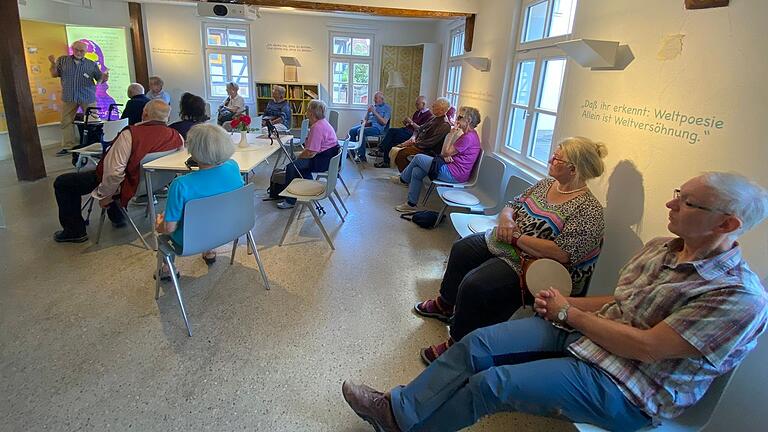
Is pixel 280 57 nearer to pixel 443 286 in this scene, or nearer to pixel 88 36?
pixel 88 36

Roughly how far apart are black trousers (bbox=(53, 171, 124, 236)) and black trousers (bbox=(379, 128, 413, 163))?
4321 mm

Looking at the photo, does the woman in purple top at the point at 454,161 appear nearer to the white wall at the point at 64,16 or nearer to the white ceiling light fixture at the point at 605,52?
the white ceiling light fixture at the point at 605,52

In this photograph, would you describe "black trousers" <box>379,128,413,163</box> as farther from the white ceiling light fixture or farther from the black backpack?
the white ceiling light fixture

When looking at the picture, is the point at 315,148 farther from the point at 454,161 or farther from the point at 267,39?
the point at 267,39

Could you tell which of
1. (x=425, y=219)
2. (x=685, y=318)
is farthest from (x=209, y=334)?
(x=425, y=219)

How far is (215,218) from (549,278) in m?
1.75

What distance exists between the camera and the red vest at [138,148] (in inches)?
121

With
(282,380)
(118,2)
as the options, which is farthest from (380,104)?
(282,380)

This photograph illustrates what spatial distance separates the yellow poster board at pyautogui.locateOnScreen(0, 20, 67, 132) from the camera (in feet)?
20.5

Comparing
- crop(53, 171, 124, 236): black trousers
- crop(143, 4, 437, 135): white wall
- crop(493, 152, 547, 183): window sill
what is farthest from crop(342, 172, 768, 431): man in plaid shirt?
crop(143, 4, 437, 135): white wall

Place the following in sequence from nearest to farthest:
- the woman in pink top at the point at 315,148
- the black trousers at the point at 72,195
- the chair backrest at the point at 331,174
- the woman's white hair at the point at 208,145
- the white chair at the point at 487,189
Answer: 1. the woman's white hair at the point at 208,145
2. the black trousers at the point at 72,195
3. the chair backrest at the point at 331,174
4. the white chair at the point at 487,189
5. the woman in pink top at the point at 315,148

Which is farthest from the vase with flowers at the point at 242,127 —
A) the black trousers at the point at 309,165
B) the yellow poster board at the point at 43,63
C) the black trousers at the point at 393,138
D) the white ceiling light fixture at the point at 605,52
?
the yellow poster board at the point at 43,63

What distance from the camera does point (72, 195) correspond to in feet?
10.7

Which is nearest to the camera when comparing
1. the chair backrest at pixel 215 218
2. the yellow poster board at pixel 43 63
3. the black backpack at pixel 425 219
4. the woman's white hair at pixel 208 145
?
the chair backrest at pixel 215 218
